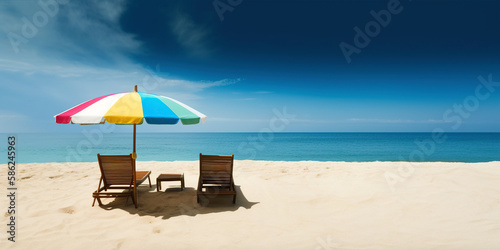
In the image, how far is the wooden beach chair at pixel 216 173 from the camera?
4.49m

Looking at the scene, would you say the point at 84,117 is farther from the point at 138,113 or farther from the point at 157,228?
the point at 157,228

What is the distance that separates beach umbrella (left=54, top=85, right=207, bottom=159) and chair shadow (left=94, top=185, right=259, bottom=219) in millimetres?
1647

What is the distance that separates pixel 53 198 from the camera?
4754mm

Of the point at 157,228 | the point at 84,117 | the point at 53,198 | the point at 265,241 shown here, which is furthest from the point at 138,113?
the point at 53,198

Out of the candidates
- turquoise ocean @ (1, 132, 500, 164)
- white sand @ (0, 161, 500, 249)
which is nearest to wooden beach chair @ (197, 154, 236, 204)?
white sand @ (0, 161, 500, 249)

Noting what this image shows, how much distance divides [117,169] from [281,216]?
3.16 meters

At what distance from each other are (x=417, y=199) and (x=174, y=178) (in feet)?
17.0

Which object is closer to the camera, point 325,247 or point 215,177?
point 325,247

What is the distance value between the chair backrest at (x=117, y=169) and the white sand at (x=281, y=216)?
515 mm

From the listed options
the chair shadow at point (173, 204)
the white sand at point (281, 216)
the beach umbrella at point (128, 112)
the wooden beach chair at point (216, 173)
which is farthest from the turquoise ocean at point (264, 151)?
the wooden beach chair at point (216, 173)

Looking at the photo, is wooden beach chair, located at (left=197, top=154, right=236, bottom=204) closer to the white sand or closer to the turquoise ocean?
the white sand

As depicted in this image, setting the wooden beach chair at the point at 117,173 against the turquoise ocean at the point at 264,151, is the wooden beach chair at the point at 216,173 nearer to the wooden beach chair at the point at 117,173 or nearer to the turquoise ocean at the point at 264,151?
the wooden beach chair at the point at 117,173

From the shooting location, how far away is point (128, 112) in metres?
3.65

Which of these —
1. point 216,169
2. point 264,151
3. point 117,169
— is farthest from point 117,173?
point 264,151
